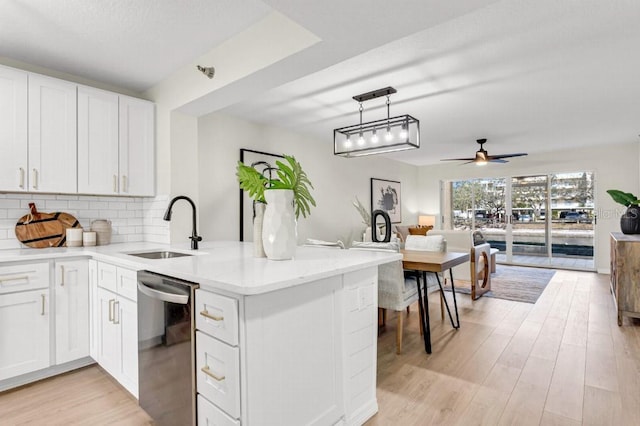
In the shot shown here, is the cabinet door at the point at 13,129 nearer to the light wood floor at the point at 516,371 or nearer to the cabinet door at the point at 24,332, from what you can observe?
the cabinet door at the point at 24,332

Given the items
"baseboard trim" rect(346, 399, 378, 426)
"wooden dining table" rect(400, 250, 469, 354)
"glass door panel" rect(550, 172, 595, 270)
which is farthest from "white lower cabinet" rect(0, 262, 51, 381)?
"glass door panel" rect(550, 172, 595, 270)

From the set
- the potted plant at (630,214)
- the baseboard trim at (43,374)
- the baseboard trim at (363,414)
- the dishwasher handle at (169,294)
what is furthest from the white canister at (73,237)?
the potted plant at (630,214)

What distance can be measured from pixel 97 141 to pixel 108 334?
1.53 meters

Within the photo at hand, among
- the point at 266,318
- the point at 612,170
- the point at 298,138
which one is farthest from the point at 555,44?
the point at 612,170

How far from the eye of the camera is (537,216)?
7.01m

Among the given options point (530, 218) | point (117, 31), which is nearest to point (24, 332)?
point (117, 31)

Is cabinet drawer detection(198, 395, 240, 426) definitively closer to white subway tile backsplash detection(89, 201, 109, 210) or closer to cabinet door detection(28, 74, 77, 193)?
cabinet door detection(28, 74, 77, 193)

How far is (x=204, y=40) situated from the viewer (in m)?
2.33

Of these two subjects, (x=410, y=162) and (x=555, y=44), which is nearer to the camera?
(x=555, y=44)

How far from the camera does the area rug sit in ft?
14.9

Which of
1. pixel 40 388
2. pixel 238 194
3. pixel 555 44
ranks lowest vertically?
pixel 40 388

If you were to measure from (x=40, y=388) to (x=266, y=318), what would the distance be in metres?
1.98

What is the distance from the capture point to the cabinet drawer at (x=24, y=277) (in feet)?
7.01

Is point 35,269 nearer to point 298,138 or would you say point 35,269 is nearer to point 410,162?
point 298,138
